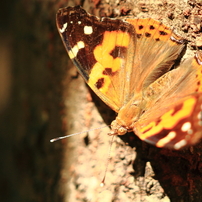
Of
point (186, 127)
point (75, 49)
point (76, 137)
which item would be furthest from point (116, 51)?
point (186, 127)

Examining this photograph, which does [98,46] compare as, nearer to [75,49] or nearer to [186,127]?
[75,49]

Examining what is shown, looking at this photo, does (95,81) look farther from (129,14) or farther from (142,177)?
(142,177)

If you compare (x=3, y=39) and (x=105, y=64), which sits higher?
(x=105, y=64)

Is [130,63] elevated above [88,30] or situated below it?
below

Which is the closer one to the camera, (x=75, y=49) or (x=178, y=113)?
(x=178, y=113)

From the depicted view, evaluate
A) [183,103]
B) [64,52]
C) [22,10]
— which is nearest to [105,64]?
[64,52]

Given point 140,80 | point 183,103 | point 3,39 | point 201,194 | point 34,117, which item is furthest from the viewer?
point 3,39
